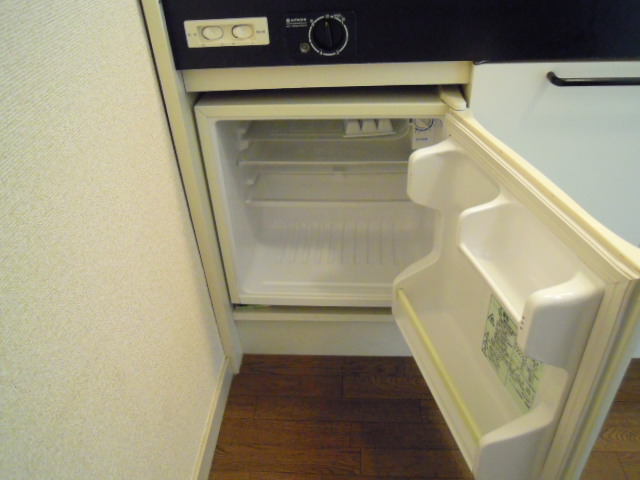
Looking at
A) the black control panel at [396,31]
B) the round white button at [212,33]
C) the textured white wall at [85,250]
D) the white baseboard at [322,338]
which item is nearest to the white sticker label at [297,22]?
the black control panel at [396,31]

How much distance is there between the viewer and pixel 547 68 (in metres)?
0.89

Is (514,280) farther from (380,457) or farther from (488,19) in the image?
(380,457)

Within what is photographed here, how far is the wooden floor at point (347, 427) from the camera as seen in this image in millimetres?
1143

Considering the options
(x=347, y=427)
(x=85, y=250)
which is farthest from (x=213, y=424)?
(x=85, y=250)

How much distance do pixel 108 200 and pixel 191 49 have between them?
40 centimetres

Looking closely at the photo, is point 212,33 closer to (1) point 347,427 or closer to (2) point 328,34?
(2) point 328,34

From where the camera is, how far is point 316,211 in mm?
1596

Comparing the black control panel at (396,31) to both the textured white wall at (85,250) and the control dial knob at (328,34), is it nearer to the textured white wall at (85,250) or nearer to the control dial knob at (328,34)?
the control dial knob at (328,34)

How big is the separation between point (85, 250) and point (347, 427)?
2.93ft

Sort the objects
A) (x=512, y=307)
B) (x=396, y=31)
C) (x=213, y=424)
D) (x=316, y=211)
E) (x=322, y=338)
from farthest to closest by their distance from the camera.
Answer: (x=316, y=211) < (x=322, y=338) < (x=213, y=424) < (x=396, y=31) < (x=512, y=307)

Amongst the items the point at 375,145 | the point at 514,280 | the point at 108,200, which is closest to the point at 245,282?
the point at 375,145

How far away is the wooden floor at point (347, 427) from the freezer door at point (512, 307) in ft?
1.17

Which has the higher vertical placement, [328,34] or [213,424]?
[328,34]

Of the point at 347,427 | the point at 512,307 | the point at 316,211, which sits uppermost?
the point at 512,307
